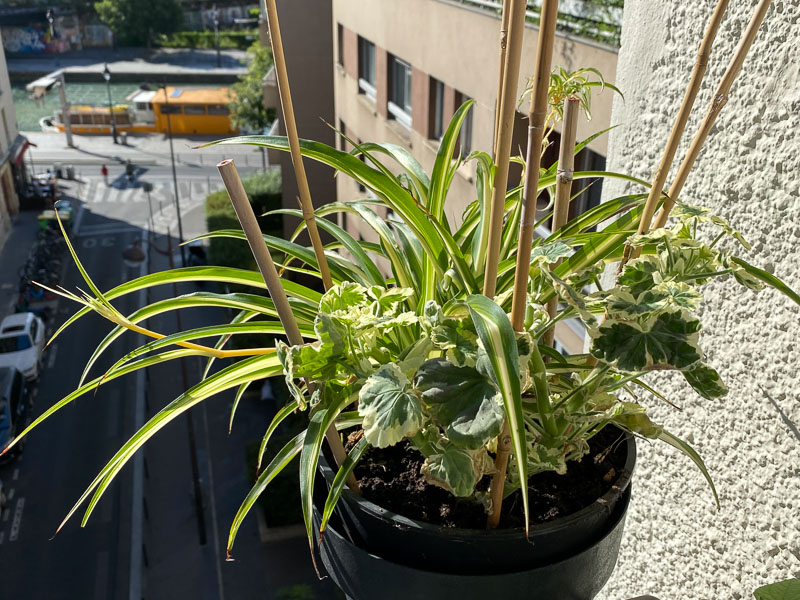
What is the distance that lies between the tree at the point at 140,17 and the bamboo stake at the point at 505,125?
45026mm

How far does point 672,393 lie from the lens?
1.72 metres

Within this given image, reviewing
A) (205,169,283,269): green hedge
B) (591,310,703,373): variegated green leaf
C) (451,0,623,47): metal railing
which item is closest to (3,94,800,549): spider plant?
(591,310,703,373): variegated green leaf

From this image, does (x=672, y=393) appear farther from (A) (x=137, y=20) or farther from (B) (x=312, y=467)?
(A) (x=137, y=20)

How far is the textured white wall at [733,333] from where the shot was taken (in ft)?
4.39

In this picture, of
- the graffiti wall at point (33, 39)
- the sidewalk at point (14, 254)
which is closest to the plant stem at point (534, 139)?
the sidewalk at point (14, 254)

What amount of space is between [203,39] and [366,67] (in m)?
35.0

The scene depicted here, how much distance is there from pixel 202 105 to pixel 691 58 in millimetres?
27484

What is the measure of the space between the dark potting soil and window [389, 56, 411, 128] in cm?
850

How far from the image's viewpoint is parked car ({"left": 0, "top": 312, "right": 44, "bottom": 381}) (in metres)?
14.1

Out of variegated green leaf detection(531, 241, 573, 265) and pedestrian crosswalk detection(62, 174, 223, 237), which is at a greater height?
variegated green leaf detection(531, 241, 573, 265)

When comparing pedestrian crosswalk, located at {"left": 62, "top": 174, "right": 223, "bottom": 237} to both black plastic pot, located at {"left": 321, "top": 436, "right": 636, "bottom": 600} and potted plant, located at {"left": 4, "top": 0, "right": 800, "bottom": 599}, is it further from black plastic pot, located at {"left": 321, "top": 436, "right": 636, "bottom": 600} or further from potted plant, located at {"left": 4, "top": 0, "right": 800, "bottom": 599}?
black plastic pot, located at {"left": 321, "top": 436, "right": 636, "bottom": 600}

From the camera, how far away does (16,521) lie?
1114 cm

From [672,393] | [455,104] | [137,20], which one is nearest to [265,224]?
[455,104]

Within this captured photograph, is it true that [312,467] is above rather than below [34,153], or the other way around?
above
